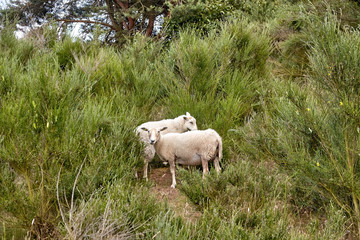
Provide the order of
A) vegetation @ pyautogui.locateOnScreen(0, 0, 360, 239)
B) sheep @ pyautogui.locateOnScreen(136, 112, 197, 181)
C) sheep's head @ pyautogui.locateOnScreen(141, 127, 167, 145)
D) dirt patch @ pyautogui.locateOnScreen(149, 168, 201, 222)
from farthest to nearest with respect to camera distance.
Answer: sheep @ pyautogui.locateOnScreen(136, 112, 197, 181), sheep's head @ pyautogui.locateOnScreen(141, 127, 167, 145), dirt patch @ pyautogui.locateOnScreen(149, 168, 201, 222), vegetation @ pyautogui.locateOnScreen(0, 0, 360, 239)

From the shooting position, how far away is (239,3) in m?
15.4

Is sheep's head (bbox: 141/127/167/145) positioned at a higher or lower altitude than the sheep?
higher

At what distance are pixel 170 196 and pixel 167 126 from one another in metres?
1.20

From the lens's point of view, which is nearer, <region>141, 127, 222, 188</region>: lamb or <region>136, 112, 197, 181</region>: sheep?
<region>141, 127, 222, 188</region>: lamb

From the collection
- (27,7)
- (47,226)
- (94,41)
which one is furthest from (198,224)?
(27,7)

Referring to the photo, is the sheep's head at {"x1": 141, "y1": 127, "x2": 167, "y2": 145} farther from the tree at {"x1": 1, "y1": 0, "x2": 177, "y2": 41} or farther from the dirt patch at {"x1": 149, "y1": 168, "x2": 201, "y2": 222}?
the tree at {"x1": 1, "y1": 0, "x2": 177, "y2": 41}

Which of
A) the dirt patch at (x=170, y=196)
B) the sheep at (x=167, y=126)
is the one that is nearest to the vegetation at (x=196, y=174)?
the dirt patch at (x=170, y=196)

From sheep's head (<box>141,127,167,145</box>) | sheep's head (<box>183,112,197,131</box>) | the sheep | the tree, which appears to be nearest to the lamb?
sheep's head (<box>141,127,167,145</box>)

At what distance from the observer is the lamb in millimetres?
5102

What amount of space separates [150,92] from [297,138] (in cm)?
341

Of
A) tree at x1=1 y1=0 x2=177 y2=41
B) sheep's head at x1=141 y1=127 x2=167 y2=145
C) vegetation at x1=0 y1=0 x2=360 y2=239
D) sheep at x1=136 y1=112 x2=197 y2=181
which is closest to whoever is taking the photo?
vegetation at x1=0 y1=0 x2=360 y2=239

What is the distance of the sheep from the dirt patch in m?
0.28

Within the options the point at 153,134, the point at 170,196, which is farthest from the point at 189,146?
the point at 170,196

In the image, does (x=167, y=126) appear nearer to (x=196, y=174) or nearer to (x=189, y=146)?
(x=189, y=146)
